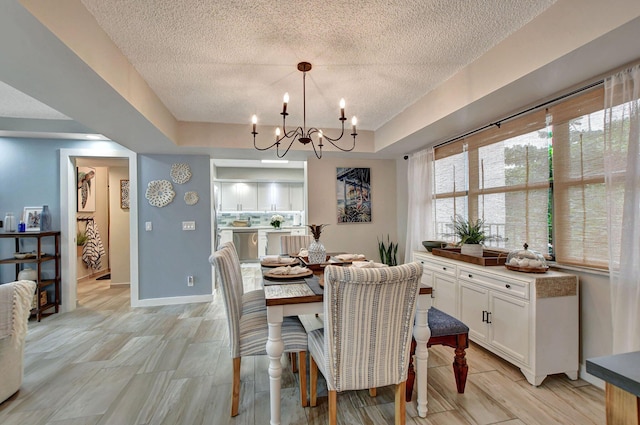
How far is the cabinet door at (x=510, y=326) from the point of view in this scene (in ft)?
7.23

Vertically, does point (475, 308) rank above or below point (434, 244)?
below

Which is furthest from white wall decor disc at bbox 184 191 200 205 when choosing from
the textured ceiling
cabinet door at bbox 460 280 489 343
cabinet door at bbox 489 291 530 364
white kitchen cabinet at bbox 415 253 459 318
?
cabinet door at bbox 489 291 530 364

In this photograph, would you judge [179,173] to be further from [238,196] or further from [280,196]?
[280,196]

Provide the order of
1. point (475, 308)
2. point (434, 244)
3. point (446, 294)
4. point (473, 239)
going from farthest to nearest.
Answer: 1. point (434, 244)
2. point (446, 294)
3. point (473, 239)
4. point (475, 308)

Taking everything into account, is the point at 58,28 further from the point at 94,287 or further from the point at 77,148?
the point at 94,287

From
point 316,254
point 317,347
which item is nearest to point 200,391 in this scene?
point 317,347

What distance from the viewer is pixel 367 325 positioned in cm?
149

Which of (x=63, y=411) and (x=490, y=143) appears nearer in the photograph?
(x=63, y=411)

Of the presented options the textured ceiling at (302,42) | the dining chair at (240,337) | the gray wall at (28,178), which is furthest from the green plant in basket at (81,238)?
the dining chair at (240,337)

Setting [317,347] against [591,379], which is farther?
[591,379]

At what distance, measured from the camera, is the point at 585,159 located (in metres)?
2.20

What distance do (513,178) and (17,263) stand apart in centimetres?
577

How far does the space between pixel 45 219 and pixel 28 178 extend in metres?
0.59

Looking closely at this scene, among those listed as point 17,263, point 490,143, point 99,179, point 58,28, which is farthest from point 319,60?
point 99,179
